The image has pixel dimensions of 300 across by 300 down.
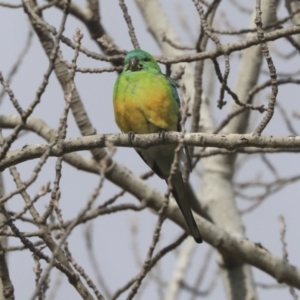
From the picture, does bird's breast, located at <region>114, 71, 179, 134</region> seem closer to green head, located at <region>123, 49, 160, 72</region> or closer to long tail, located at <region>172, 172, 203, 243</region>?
green head, located at <region>123, 49, 160, 72</region>

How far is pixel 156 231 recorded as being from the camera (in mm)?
2869

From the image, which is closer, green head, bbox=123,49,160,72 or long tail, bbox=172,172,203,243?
long tail, bbox=172,172,203,243

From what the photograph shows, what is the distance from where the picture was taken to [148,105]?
4855 millimetres

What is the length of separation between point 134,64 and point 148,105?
1.56ft

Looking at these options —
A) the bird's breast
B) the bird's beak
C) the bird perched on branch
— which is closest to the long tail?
the bird perched on branch

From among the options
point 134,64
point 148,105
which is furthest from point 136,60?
point 148,105

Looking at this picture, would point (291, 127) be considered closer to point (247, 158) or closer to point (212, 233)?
point (212, 233)

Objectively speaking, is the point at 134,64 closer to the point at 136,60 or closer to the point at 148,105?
the point at 136,60

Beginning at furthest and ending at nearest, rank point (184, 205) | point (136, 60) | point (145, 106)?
point (136, 60) < point (184, 205) < point (145, 106)

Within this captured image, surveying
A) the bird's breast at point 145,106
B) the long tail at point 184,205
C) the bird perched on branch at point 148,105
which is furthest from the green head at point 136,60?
the long tail at point 184,205

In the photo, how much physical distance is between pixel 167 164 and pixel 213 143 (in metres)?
1.97

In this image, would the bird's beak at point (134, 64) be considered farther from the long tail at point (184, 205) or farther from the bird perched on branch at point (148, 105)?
the long tail at point (184, 205)

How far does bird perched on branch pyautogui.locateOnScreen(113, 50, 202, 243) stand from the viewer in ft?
15.9

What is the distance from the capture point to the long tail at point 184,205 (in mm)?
4867
